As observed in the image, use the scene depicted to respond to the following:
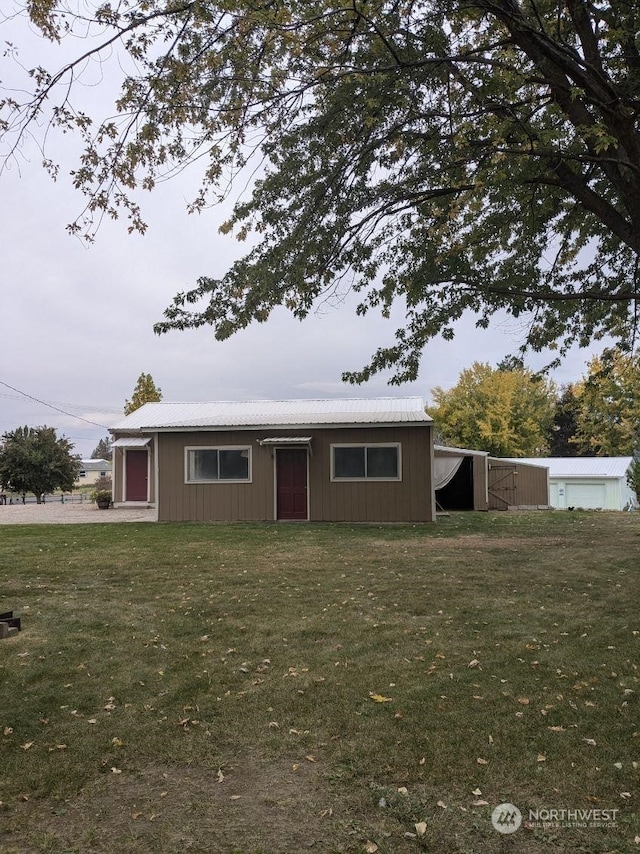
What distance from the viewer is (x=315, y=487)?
54.8 ft

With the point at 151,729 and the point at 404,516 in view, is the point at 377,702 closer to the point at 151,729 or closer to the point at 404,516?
the point at 151,729

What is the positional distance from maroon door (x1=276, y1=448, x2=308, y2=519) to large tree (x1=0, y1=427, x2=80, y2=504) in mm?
15524

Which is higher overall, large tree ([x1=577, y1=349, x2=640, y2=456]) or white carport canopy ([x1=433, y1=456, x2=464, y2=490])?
large tree ([x1=577, y1=349, x2=640, y2=456])

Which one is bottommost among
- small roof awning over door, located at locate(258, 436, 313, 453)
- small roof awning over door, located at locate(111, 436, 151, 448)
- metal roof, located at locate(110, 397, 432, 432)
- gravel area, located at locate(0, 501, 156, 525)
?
gravel area, located at locate(0, 501, 156, 525)

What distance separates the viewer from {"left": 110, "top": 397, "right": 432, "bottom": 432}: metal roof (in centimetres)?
1667

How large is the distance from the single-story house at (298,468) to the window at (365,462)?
0.03 m

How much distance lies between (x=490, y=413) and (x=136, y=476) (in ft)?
66.4

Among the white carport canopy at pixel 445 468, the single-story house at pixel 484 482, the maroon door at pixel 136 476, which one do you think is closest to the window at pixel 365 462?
the single-story house at pixel 484 482

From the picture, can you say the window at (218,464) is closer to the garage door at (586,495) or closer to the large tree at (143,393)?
the large tree at (143,393)

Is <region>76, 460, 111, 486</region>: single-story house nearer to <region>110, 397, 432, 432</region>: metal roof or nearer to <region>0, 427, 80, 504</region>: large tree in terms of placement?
<region>0, 427, 80, 504</region>: large tree

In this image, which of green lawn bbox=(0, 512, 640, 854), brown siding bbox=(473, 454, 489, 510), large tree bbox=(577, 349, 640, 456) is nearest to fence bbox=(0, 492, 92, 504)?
brown siding bbox=(473, 454, 489, 510)

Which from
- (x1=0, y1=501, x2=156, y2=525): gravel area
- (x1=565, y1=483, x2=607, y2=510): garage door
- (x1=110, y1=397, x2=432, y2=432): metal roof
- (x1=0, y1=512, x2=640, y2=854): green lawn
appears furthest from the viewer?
(x1=565, y1=483, x2=607, y2=510): garage door

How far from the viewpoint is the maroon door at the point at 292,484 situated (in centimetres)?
1683

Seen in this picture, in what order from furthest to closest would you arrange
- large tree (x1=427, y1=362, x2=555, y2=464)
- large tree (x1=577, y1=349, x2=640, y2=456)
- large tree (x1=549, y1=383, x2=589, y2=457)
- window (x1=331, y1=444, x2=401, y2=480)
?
large tree (x1=549, y1=383, x2=589, y2=457) < large tree (x1=427, y1=362, x2=555, y2=464) < large tree (x1=577, y1=349, x2=640, y2=456) < window (x1=331, y1=444, x2=401, y2=480)
